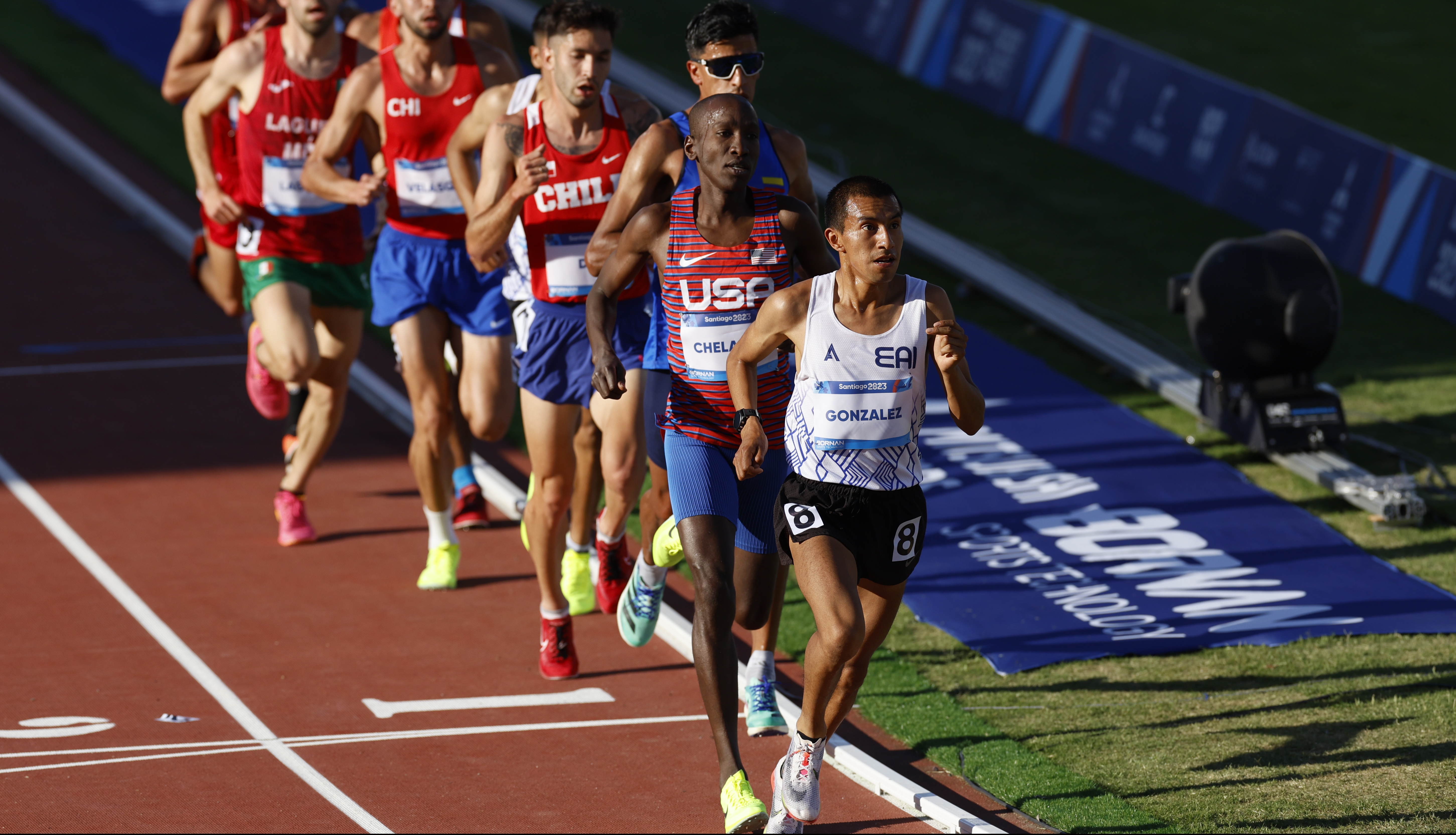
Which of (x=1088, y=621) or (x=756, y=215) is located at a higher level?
(x=756, y=215)

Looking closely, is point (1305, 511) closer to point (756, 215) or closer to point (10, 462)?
point (756, 215)

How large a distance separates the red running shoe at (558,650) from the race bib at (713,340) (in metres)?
1.80

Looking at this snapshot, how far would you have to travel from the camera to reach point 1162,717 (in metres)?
7.92

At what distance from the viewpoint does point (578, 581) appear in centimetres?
927

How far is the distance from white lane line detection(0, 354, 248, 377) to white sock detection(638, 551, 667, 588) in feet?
22.2

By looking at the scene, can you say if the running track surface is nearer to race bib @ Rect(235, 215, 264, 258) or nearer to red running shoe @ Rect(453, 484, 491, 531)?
red running shoe @ Rect(453, 484, 491, 531)

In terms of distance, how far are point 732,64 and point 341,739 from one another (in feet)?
10.9

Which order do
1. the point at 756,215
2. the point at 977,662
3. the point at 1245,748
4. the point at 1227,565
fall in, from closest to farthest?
the point at 756,215
the point at 1245,748
the point at 977,662
the point at 1227,565

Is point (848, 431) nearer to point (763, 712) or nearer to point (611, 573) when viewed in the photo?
point (763, 712)

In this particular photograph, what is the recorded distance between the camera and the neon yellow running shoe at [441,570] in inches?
381

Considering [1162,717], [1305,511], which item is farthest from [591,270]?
[1305,511]

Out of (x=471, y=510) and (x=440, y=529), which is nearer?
(x=440, y=529)

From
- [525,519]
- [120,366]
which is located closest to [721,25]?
[525,519]

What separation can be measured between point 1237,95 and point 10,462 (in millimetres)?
10727
